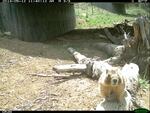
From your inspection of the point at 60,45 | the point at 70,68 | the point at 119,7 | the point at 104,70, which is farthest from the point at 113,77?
the point at 60,45

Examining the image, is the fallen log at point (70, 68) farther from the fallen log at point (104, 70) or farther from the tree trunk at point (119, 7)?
the tree trunk at point (119, 7)

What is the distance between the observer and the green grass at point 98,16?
10.6 ft

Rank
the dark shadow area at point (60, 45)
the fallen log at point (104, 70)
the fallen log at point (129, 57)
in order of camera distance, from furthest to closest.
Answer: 1. the dark shadow area at point (60, 45)
2. the fallen log at point (129, 57)
3. the fallen log at point (104, 70)

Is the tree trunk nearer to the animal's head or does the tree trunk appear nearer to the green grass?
the green grass

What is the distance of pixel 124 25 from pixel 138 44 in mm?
233

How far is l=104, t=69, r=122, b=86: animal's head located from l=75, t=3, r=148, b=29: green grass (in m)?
0.86

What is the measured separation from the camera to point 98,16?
11.3ft

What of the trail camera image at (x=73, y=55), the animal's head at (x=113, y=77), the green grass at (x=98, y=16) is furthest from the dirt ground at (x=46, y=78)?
the animal's head at (x=113, y=77)

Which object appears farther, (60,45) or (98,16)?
(60,45)

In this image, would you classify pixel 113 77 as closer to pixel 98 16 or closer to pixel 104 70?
pixel 104 70

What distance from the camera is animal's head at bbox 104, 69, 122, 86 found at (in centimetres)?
245

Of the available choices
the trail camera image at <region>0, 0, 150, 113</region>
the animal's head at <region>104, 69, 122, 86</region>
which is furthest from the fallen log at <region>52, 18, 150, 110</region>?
the animal's head at <region>104, 69, 122, 86</region>

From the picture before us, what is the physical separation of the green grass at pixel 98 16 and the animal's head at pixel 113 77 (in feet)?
2.82

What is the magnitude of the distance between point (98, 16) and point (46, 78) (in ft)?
2.55
